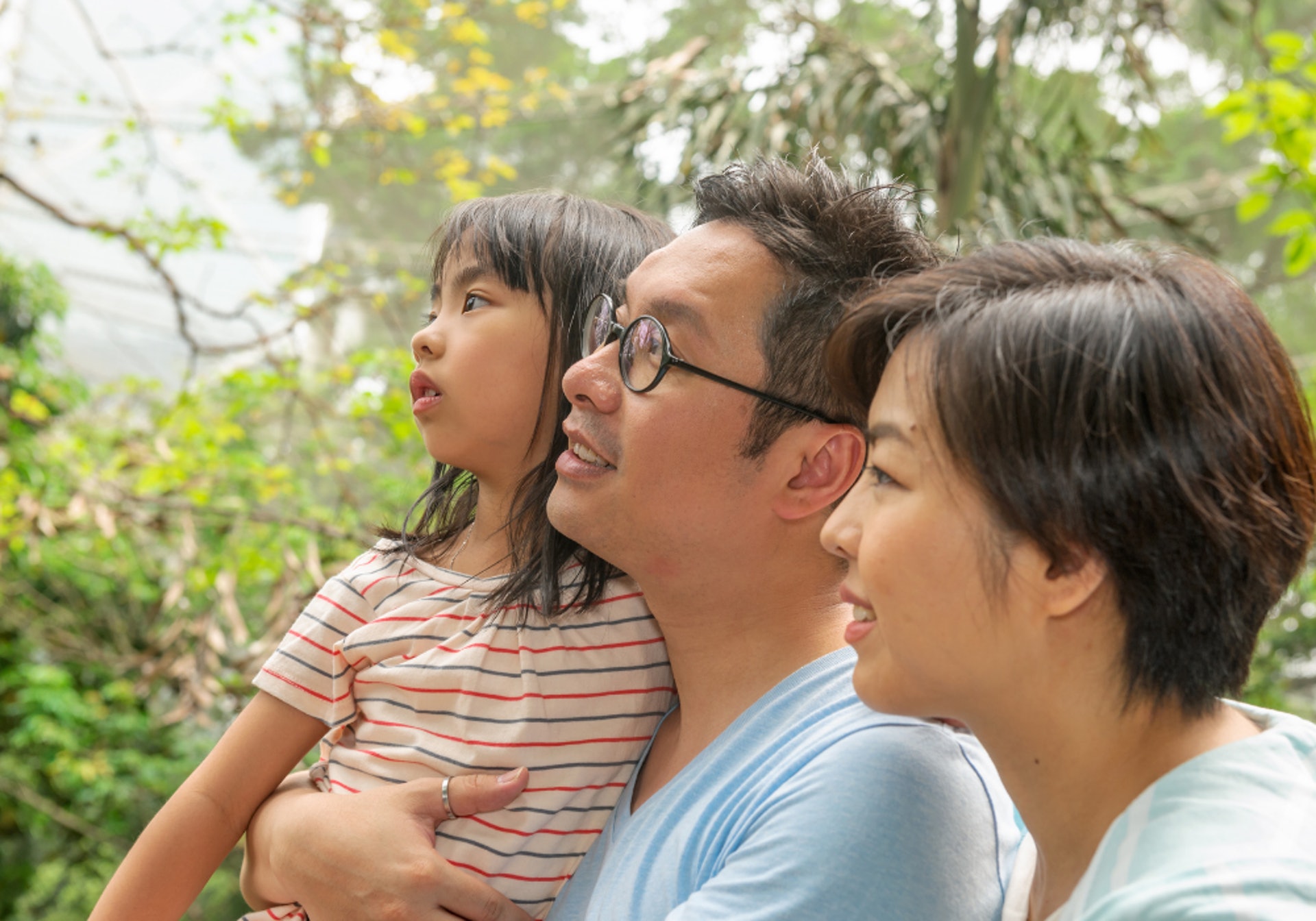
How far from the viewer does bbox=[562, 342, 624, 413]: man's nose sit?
3.99 feet

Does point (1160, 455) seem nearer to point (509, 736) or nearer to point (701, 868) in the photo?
point (701, 868)

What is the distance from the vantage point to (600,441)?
122 centimetres

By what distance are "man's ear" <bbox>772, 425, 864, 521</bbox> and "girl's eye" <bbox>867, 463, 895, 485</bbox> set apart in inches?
12.4

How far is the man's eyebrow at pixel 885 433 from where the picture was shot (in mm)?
830

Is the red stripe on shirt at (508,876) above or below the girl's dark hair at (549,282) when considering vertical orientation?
below

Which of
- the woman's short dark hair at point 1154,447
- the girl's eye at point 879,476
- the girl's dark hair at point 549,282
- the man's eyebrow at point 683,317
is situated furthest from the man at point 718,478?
the woman's short dark hair at point 1154,447

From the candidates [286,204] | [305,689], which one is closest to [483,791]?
[305,689]

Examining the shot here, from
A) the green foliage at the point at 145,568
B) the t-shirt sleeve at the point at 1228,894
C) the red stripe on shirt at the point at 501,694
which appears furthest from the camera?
the green foliage at the point at 145,568

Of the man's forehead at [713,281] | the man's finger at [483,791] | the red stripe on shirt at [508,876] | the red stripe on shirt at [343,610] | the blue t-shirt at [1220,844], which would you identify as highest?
the man's forehead at [713,281]

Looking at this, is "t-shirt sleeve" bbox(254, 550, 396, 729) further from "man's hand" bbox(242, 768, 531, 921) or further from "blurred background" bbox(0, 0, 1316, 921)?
"blurred background" bbox(0, 0, 1316, 921)

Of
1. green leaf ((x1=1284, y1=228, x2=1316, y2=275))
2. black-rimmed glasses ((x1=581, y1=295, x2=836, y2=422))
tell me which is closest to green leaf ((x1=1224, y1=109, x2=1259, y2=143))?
green leaf ((x1=1284, y1=228, x2=1316, y2=275))

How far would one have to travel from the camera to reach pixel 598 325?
1272 mm

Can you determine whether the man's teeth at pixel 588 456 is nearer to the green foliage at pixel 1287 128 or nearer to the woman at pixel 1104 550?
the woman at pixel 1104 550

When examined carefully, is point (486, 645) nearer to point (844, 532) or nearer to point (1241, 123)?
point (844, 532)
